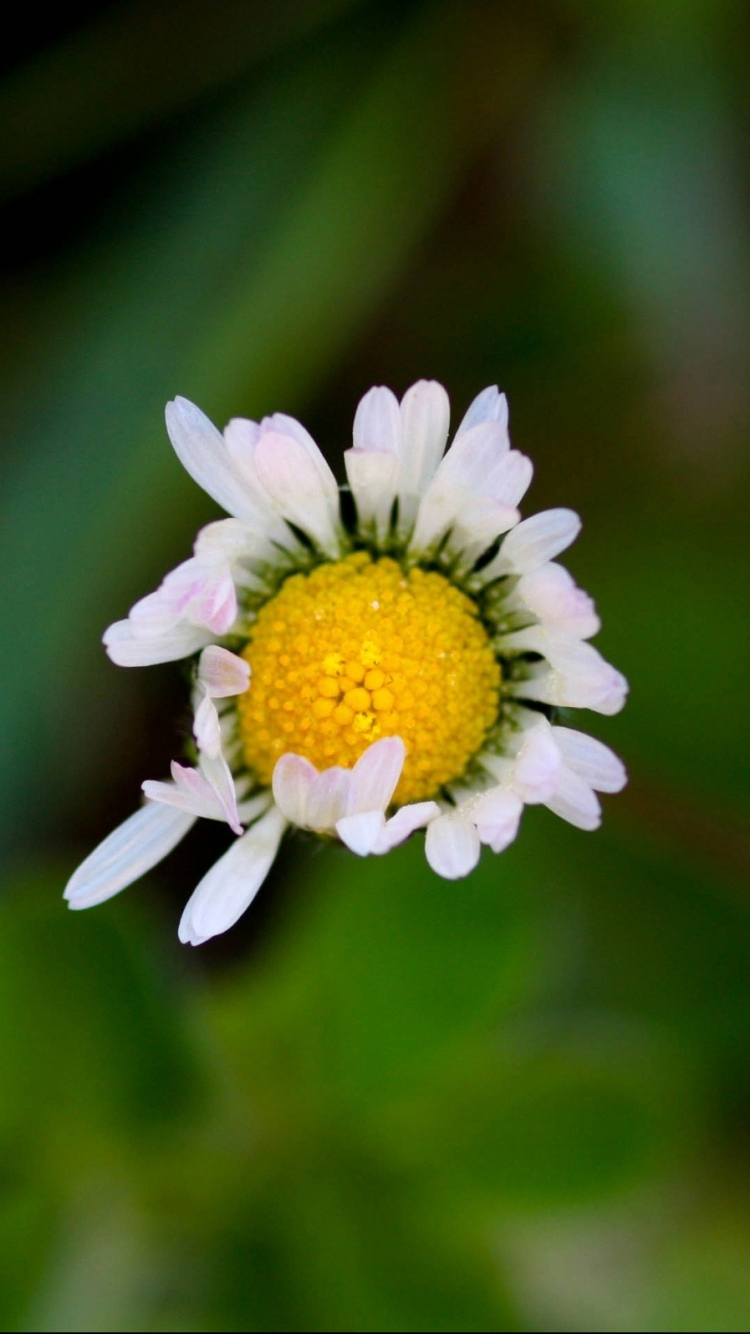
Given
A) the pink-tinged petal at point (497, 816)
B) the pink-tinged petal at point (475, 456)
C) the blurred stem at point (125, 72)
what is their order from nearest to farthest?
the pink-tinged petal at point (497, 816) → the pink-tinged petal at point (475, 456) → the blurred stem at point (125, 72)

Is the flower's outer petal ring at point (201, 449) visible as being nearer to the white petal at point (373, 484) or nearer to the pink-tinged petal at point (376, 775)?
the white petal at point (373, 484)

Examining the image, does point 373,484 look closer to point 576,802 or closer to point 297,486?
point 297,486

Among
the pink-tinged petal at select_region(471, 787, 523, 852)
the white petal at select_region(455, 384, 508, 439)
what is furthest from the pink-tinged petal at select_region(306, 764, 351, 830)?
the white petal at select_region(455, 384, 508, 439)

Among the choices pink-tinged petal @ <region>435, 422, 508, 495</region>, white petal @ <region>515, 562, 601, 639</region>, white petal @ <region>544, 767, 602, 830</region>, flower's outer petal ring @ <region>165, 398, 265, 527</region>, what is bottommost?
white petal @ <region>544, 767, 602, 830</region>

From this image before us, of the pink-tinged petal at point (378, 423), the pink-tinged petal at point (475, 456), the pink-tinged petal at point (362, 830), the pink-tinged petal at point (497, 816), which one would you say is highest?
the pink-tinged petal at point (378, 423)

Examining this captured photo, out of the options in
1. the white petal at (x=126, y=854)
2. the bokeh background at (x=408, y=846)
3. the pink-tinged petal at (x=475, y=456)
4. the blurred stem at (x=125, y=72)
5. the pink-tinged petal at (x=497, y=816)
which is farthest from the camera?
the blurred stem at (x=125, y=72)

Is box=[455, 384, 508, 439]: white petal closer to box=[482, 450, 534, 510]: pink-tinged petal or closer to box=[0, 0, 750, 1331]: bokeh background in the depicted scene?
box=[482, 450, 534, 510]: pink-tinged petal

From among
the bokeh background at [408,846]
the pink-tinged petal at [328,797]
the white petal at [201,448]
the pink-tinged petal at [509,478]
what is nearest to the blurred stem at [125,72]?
the bokeh background at [408,846]
